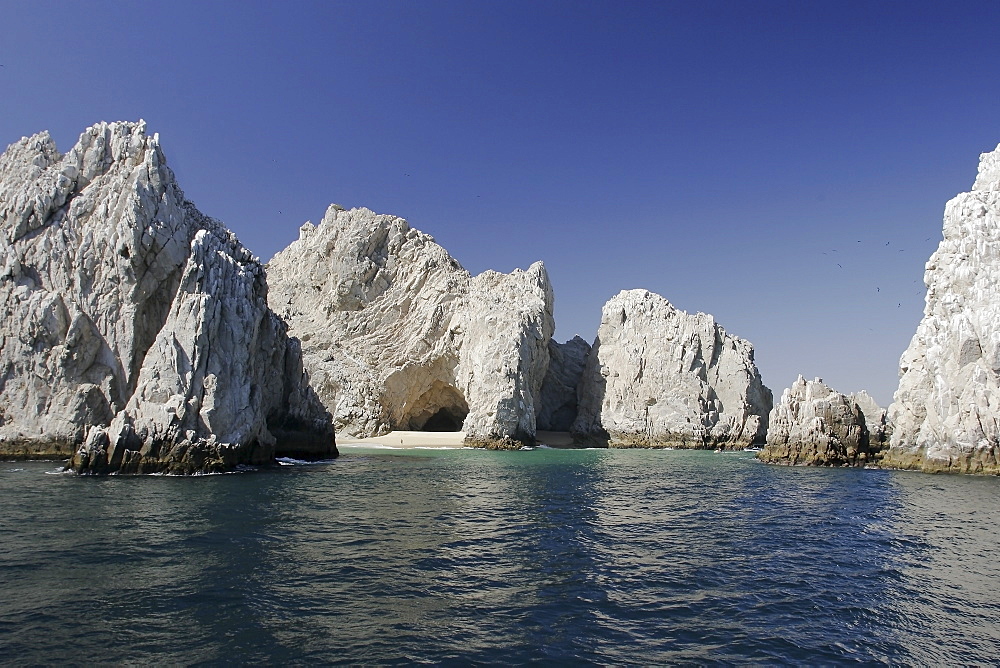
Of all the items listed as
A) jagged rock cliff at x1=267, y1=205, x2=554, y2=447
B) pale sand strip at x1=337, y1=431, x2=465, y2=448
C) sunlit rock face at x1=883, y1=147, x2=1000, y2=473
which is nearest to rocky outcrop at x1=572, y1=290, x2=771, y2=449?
jagged rock cliff at x1=267, y1=205, x2=554, y2=447

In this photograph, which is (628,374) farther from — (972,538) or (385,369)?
(972,538)

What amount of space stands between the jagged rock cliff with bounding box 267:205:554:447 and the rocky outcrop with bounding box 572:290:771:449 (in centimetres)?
741

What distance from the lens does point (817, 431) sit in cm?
4278

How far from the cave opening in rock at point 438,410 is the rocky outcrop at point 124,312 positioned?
3177cm

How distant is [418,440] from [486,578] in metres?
50.0

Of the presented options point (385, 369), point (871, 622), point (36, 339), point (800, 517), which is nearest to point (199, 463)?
point (36, 339)

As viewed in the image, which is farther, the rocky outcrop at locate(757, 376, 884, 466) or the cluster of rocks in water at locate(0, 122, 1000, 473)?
the rocky outcrop at locate(757, 376, 884, 466)

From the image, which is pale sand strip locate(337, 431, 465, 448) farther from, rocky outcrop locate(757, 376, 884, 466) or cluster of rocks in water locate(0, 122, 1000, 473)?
rocky outcrop locate(757, 376, 884, 466)

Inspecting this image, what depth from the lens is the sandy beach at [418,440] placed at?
5966 cm

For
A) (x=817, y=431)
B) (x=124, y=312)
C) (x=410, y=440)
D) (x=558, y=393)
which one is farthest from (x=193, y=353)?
(x=558, y=393)

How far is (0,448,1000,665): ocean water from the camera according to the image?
9086 mm

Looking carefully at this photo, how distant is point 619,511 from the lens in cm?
2138

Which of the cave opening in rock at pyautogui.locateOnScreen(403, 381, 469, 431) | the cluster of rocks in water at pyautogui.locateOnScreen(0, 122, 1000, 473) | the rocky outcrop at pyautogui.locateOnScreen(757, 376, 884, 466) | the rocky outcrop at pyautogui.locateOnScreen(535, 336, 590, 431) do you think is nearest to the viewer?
the cluster of rocks in water at pyautogui.locateOnScreen(0, 122, 1000, 473)

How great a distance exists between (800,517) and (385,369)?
52.2 meters
